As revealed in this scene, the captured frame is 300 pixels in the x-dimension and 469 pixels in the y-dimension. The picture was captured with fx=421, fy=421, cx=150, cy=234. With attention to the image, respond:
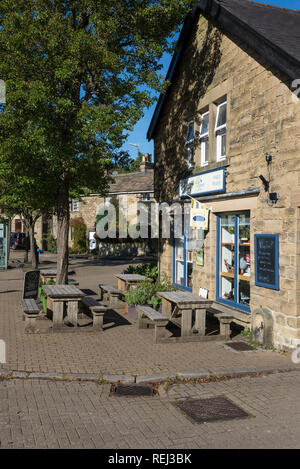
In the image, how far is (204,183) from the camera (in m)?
10.4

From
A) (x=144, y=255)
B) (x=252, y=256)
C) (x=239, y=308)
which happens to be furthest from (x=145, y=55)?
(x=144, y=255)

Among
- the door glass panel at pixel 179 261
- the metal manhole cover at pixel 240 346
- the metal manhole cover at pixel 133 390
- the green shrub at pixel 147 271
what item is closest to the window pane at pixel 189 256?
the door glass panel at pixel 179 261

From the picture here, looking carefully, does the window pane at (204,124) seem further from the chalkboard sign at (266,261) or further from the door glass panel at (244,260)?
the chalkboard sign at (266,261)

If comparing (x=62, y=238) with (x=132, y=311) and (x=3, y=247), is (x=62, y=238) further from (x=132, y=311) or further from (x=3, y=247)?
(x=3, y=247)

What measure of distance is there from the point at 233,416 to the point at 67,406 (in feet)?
6.40

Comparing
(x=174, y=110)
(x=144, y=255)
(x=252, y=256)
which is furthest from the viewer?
(x=144, y=255)

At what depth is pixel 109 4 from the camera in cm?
Answer: 966

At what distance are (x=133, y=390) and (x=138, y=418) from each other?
3.07 feet

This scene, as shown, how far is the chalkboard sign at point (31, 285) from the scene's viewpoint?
10688 mm

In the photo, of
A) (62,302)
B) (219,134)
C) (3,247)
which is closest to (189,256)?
(219,134)

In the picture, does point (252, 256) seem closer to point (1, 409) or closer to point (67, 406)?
point (67, 406)
